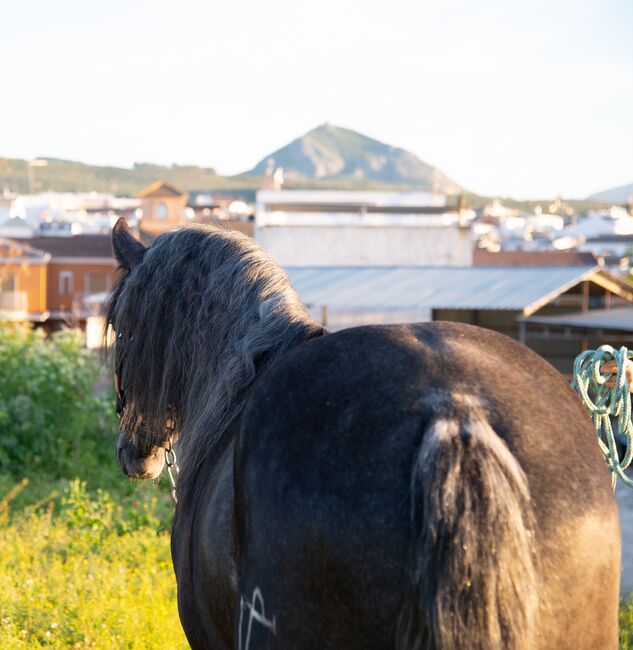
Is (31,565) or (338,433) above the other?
(338,433)

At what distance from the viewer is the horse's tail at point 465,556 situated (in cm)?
167

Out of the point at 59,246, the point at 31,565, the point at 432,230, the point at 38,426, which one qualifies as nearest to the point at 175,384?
the point at 31,565

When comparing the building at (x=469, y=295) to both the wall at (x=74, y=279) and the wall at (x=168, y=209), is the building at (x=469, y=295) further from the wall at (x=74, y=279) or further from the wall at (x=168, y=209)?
the wall at (x=168, y=209)

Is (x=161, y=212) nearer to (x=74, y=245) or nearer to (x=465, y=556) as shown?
(x=74, y=245)

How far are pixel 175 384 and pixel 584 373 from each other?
4.01 ft

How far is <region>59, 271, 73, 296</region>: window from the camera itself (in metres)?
44.4

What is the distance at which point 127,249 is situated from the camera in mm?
2984

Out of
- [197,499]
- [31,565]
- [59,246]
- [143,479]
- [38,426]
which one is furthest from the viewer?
[59,246]

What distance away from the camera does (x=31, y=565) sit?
6.04 metres

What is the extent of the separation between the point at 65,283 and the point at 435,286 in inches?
1087

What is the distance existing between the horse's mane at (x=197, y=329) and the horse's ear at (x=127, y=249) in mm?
45

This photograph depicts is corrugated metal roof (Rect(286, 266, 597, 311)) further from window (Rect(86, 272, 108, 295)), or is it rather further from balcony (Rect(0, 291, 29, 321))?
window (Rect(86, 272, 108, 295))

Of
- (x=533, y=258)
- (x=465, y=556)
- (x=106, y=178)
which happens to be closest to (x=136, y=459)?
(x=465, y=556)

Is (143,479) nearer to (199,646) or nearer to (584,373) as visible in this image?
(199,646)
